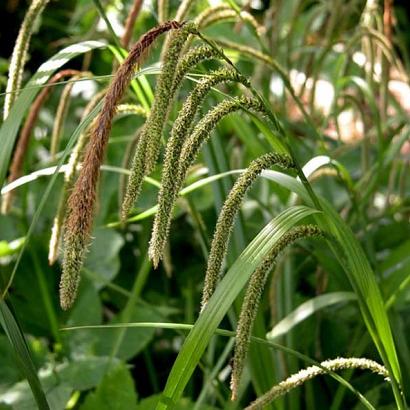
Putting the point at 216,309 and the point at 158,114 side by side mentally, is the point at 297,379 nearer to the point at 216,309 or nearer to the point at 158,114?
the point at 216,309

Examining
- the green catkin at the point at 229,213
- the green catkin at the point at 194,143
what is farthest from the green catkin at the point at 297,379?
the green catkin at the point at 194,143

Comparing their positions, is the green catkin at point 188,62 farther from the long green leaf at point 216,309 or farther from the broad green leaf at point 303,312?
the broad green leaf at point 303,312

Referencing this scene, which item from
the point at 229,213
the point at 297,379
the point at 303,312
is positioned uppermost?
the point at 229,213

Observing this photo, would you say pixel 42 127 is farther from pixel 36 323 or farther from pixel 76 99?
pixel 36 323

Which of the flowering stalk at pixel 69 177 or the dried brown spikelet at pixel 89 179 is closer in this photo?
the dried brown spikelet at pixel 89 179

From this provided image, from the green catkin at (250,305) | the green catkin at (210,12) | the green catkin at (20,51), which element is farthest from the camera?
the green catkin at (210,12)

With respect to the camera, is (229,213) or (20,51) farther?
(20,51)

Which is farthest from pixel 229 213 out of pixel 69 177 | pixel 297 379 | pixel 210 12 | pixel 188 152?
pixel 210 12
